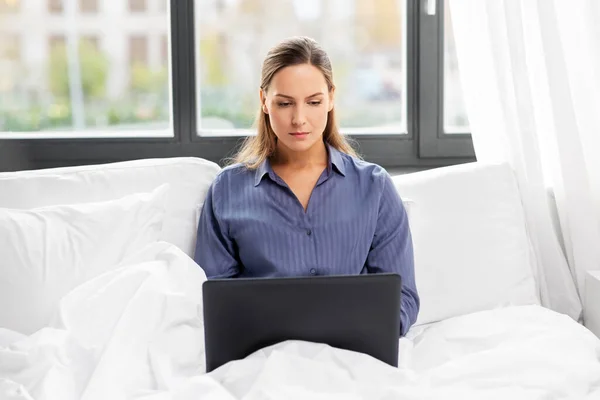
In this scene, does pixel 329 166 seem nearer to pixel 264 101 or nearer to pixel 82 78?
pixel 264 101

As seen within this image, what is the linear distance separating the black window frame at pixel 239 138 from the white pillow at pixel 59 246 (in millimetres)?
660

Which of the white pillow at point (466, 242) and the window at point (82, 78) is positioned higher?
the window at point (82, 78)

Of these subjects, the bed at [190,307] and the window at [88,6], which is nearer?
the bed at [190,307]

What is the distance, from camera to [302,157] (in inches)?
74.9

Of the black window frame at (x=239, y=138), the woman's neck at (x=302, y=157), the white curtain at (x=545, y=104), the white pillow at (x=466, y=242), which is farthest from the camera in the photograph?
the black window frame at (x=239, y=138)

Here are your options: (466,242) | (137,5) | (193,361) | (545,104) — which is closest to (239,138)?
(137,5)

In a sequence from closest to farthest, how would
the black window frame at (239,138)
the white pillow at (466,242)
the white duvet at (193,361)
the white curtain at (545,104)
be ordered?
the white duvet at (193,361)
the white pillow at (466,242)
the white curtain at (545,104)
the black window frame at (239,138)

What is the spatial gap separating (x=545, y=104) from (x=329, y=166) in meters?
0.83

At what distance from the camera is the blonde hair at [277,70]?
1.82 m

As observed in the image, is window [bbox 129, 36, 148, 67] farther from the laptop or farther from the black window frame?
the laptop

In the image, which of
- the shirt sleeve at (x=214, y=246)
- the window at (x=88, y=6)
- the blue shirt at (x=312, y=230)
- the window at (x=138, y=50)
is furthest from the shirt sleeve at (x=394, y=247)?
the window at (x=88, y=6)

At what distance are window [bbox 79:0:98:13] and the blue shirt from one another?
92 centimetres

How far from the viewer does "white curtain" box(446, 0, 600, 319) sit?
2283 mm

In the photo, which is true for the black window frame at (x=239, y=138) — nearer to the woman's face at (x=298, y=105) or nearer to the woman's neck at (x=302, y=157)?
the woman's neck at (x=302, y=157)
